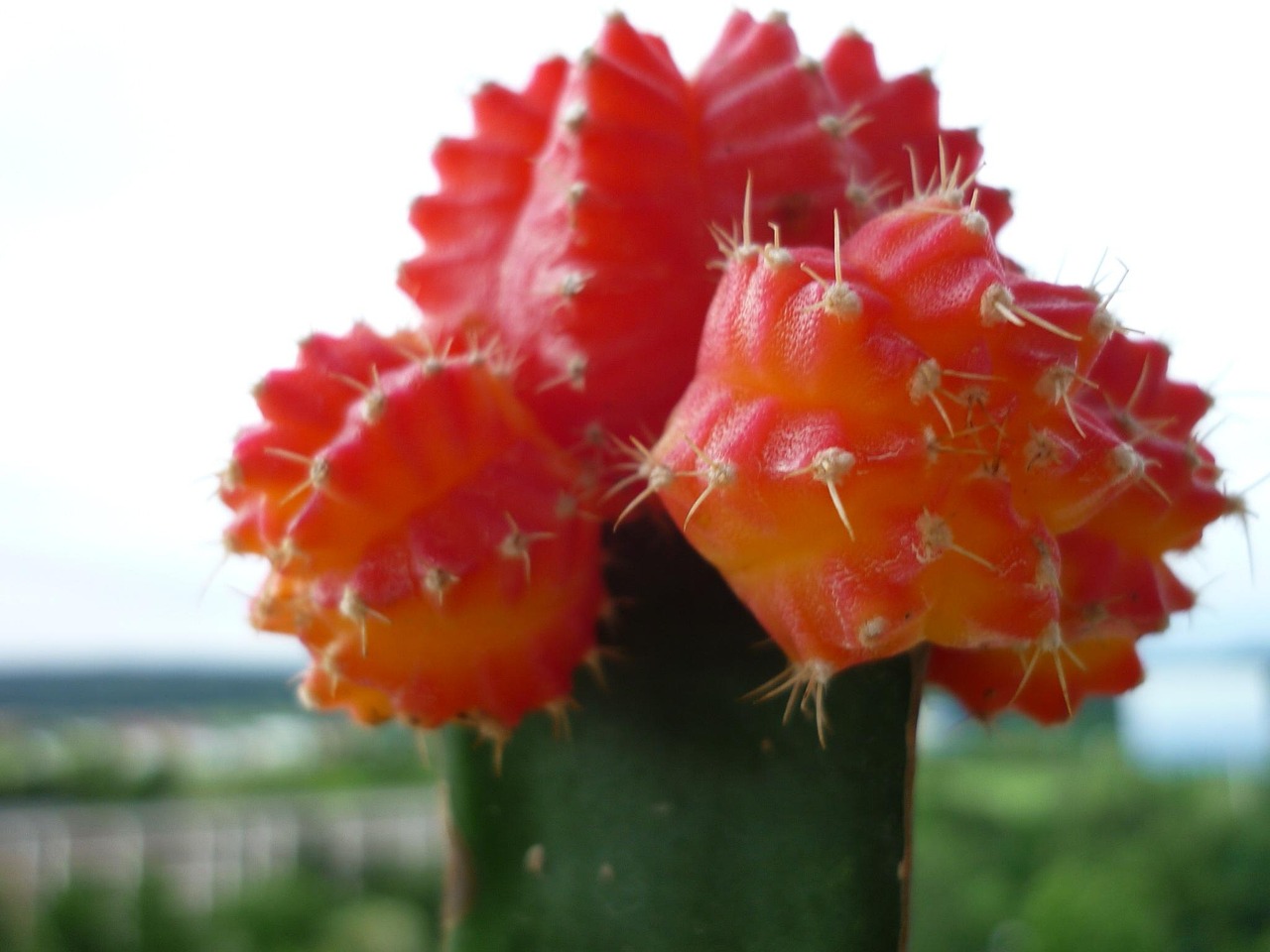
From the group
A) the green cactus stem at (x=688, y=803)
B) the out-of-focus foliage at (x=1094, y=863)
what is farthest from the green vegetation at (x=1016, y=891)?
the green cactus stem at (x=688, y=803)

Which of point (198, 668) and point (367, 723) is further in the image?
point (198, 668)

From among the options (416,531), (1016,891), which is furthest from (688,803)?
(1016,891)

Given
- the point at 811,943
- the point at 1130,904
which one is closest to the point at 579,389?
the point at 811,943

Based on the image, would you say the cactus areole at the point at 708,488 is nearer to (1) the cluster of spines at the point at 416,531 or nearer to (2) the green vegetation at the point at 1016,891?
(1) the cluster of spines at the point at 416,531

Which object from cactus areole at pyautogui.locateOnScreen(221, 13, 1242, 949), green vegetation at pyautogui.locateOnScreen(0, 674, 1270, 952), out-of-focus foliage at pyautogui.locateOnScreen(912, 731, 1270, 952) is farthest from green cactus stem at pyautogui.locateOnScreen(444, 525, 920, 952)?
out-of-focus foliage at pyautogui.locateOnScreen(912, 731, 1270, 952)

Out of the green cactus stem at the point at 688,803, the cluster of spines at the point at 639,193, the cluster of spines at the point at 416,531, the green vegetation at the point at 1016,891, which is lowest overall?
the green vegetation at the point at 1016,891

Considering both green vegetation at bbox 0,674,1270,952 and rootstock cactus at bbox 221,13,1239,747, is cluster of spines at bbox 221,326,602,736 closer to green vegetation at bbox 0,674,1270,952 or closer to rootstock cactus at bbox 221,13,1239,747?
rootstock cactus at bbox 221,13,1239,747

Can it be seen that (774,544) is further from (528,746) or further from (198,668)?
(198,668)

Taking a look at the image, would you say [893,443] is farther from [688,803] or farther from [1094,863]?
[1094,863]

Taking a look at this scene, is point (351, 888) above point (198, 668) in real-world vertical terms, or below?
below
